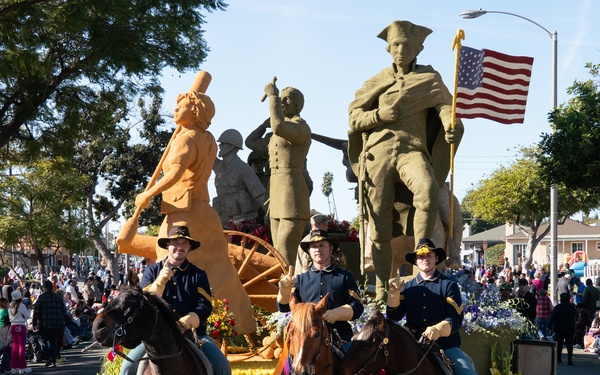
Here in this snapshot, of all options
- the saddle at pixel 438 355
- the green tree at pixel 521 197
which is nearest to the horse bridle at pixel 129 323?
A: the saddle at pixel 438 355

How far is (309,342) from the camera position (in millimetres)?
5910

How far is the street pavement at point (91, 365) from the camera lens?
1886 centimetres

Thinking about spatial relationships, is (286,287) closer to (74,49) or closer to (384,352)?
(384,352)

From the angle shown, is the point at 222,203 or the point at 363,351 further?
the point at 222,203

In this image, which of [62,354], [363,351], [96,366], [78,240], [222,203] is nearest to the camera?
[363,351]

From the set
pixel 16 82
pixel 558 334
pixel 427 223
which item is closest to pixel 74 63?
pixel 16 82

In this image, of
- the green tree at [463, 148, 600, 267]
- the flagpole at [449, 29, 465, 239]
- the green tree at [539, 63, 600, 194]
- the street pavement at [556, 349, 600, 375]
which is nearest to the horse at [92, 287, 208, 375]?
the flagpole at [449, 29, 465, 239]

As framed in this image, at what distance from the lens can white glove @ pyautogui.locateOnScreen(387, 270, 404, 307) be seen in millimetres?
6973

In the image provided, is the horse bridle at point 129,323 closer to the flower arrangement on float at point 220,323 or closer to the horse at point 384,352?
the horse at point 384,352

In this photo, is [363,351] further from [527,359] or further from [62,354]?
[62,354]

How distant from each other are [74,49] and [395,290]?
42.6 feet

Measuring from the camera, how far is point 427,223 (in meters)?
10.9

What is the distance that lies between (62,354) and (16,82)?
7.88 metres

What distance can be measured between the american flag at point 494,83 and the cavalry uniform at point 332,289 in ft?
18.3
